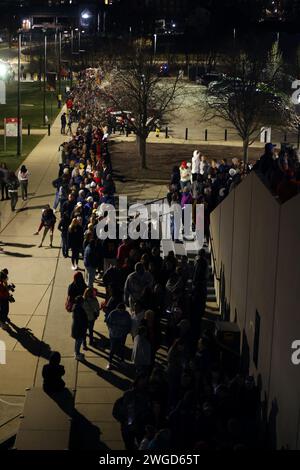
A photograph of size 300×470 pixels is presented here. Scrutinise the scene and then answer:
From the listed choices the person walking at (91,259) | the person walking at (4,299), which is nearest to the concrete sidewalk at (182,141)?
the person walking at (91,259)

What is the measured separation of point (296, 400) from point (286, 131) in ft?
117

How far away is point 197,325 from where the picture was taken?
14.2 metres

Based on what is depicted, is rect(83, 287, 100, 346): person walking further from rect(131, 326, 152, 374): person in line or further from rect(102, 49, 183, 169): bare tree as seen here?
rect(102, 49, 183, 169): bare tree

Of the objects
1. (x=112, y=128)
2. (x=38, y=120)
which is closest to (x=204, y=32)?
(x=38, y=120)

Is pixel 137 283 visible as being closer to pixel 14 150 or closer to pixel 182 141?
pixel 14 150

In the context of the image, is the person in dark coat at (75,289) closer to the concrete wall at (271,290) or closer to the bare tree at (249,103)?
the concrete wall at (271,290)

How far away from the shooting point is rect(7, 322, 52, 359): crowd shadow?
14.3 m

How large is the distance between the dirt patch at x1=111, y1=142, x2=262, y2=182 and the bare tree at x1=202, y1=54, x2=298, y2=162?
126 cm

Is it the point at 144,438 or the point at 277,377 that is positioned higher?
the point at 277,377

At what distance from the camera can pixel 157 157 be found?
37.2 m

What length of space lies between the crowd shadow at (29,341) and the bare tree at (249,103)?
2096 cm

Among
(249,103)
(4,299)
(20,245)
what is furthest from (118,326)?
(249,103)

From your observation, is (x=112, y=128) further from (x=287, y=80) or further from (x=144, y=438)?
(x=144, y=438)

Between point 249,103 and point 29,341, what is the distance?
24.6 metres
